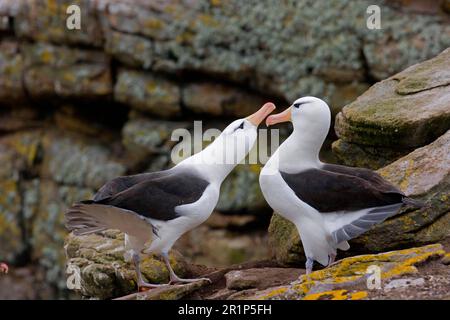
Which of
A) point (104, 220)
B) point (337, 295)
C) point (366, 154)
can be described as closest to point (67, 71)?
point (366, 154)

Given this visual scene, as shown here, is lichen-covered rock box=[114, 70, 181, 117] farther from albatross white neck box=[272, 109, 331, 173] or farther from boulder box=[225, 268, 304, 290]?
albatross white neck box=[272, 109, 331, 173]

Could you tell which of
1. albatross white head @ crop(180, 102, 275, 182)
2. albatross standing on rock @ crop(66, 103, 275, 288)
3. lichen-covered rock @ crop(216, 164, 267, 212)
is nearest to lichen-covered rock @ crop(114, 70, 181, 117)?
lichen-covered rock @ crop(216, 164, 267, 212)

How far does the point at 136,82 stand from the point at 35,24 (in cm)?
168

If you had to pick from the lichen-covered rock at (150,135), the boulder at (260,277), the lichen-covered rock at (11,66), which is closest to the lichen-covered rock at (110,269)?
the boulder at (260,277)

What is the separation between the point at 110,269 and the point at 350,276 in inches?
78.5

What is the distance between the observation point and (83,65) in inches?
492

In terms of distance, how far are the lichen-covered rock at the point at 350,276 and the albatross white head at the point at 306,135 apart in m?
0.79

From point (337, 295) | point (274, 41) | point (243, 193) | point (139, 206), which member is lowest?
point (243, 193)

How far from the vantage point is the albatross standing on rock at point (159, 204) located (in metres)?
5.94

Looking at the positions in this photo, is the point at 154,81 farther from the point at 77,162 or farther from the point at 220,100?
the point at 77,162

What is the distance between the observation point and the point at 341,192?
5.96 metres
